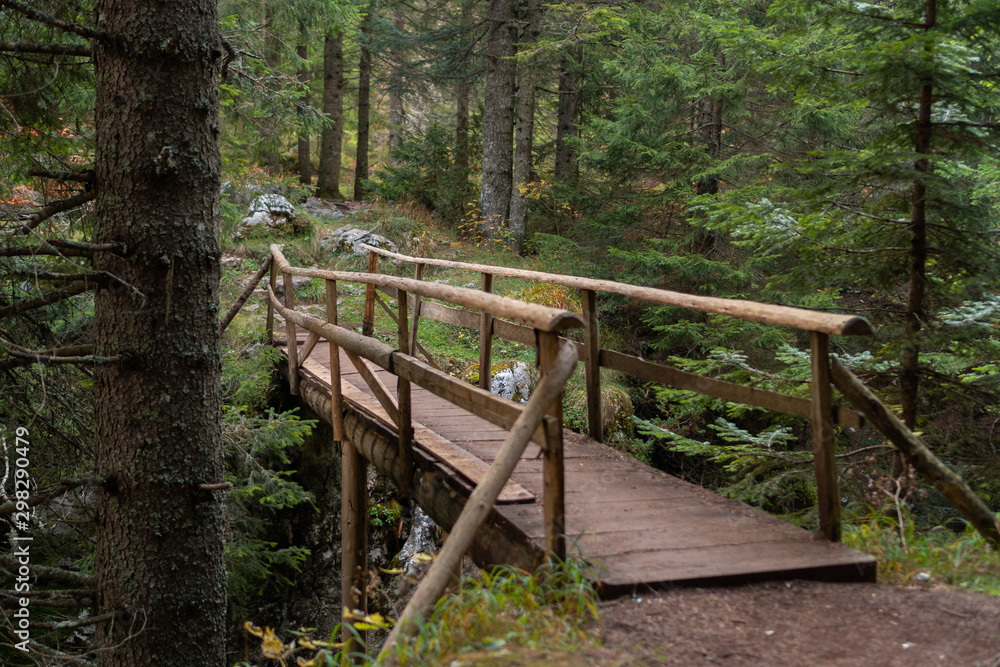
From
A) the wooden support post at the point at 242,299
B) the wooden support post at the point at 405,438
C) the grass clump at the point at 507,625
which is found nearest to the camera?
the grass clump at the point at 507,625

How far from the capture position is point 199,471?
356 cm

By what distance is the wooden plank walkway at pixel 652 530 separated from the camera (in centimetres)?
283

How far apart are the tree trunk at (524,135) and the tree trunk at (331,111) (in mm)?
6189

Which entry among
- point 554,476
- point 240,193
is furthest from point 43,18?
point 240,193

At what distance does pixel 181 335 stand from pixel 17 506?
106cm

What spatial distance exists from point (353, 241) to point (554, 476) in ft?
38.6

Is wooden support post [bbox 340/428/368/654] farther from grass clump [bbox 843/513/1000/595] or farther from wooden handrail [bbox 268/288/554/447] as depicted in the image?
grass clump [bbox 843/513/1000/595]

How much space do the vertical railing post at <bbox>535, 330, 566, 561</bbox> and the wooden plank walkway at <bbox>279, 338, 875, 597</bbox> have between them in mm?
120

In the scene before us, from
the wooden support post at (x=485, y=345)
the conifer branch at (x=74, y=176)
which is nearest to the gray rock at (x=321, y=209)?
the wooden support post at (x=485, y=345)

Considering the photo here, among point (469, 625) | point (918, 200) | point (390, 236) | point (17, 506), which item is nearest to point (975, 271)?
point (918, 200)

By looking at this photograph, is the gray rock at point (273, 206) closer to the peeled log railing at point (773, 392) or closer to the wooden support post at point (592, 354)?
the peeled log railing at point (773, 392)

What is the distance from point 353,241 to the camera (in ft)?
45.1

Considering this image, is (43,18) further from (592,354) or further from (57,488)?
(592,354)

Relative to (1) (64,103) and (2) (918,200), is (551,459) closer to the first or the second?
(2) (918,200)
